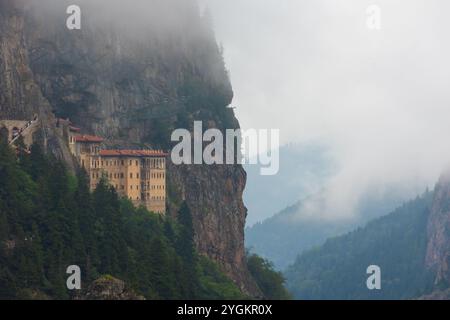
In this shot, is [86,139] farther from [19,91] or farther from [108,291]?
[108,291]

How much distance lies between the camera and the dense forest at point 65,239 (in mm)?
161000

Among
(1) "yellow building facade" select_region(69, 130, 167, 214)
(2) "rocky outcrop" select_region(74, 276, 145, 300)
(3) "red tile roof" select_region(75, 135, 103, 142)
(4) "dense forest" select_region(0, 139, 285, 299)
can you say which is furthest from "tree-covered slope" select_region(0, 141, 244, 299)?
(3) "red tile roof" select_region(75, 135, 103, 142)

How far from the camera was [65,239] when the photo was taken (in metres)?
170

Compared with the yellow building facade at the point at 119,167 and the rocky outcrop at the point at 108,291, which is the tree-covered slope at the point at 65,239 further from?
the yellow building facade at the point at 119,167

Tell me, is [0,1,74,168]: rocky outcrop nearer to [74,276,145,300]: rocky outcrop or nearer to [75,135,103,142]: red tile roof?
[75,135,103,142]: red tile roof

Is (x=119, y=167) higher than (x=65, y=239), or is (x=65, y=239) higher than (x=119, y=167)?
(x=119, y=167)

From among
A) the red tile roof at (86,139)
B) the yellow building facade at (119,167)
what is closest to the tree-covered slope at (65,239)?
the yellow building facade at (119,167)

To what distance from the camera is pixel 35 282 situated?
160m

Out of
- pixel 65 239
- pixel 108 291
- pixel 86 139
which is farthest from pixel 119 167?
pixel 108 291

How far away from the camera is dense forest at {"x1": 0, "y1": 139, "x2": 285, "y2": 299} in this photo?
528ft
